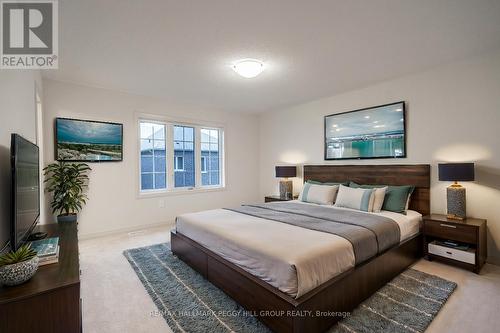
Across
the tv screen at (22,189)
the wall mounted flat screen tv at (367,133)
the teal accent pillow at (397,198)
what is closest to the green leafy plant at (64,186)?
the tv screen at (22,189)

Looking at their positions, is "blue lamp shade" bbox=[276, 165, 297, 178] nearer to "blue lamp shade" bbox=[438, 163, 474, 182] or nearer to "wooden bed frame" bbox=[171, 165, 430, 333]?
"wooden bed frame" bbox=[171, 165, 430, 333]

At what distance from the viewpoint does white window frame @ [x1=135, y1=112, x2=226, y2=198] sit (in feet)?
14.4

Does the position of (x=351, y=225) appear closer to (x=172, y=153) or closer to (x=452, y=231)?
(x=452, y=231)

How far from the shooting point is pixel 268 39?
2.43 meters

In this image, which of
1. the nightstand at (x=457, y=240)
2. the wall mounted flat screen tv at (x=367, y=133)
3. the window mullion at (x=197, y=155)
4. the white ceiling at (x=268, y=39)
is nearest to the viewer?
the white ceiling at (x=268, y=39)

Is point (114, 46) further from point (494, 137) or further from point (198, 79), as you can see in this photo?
point (494, 137)

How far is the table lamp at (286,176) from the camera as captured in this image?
16.0ft

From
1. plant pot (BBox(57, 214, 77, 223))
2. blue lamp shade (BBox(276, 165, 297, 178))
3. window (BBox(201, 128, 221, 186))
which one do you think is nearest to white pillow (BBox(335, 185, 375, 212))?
blue lamp shade (BBox(276, 165, 297, 178))

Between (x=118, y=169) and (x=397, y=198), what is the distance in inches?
174

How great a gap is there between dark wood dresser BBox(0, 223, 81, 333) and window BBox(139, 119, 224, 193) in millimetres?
3372

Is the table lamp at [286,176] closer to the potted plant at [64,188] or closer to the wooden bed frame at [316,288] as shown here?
the wooden bed frame at [316,288]

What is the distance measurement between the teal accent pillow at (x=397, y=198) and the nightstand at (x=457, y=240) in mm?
306

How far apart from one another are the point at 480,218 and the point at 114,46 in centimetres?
471

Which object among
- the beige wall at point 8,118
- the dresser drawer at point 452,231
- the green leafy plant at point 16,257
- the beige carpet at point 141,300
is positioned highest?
the beige wall at point 8,118
